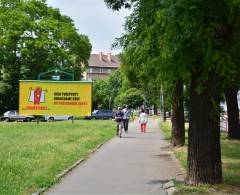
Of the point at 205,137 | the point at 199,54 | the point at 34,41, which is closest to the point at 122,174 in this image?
the point at 205,137

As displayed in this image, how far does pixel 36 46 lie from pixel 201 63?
194 ft

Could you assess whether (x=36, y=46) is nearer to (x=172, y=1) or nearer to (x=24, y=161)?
(x=24, y=161)

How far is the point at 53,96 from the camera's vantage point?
4734cm

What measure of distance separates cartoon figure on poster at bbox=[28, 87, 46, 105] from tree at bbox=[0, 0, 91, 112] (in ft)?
74.0

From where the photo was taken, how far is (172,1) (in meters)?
10.2

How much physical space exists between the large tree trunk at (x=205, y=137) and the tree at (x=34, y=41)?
58.4 meters

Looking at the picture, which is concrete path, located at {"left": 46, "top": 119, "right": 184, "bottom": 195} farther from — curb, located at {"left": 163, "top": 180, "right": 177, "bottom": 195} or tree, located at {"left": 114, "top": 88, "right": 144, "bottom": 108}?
tree, located at {"left": 114, "top": 88, "right": 144, "bottom": 108}

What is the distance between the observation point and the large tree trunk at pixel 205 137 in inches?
462

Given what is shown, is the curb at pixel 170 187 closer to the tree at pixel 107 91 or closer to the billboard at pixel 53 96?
the billboard at pixel 53 96

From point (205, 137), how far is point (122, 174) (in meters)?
3.41

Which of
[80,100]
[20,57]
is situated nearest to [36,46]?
[20,57]

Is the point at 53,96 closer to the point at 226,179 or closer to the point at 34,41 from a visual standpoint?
the point at 34,41

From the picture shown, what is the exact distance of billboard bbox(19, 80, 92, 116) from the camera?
4703 cm

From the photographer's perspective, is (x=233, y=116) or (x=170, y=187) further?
(x=233, y=116)
